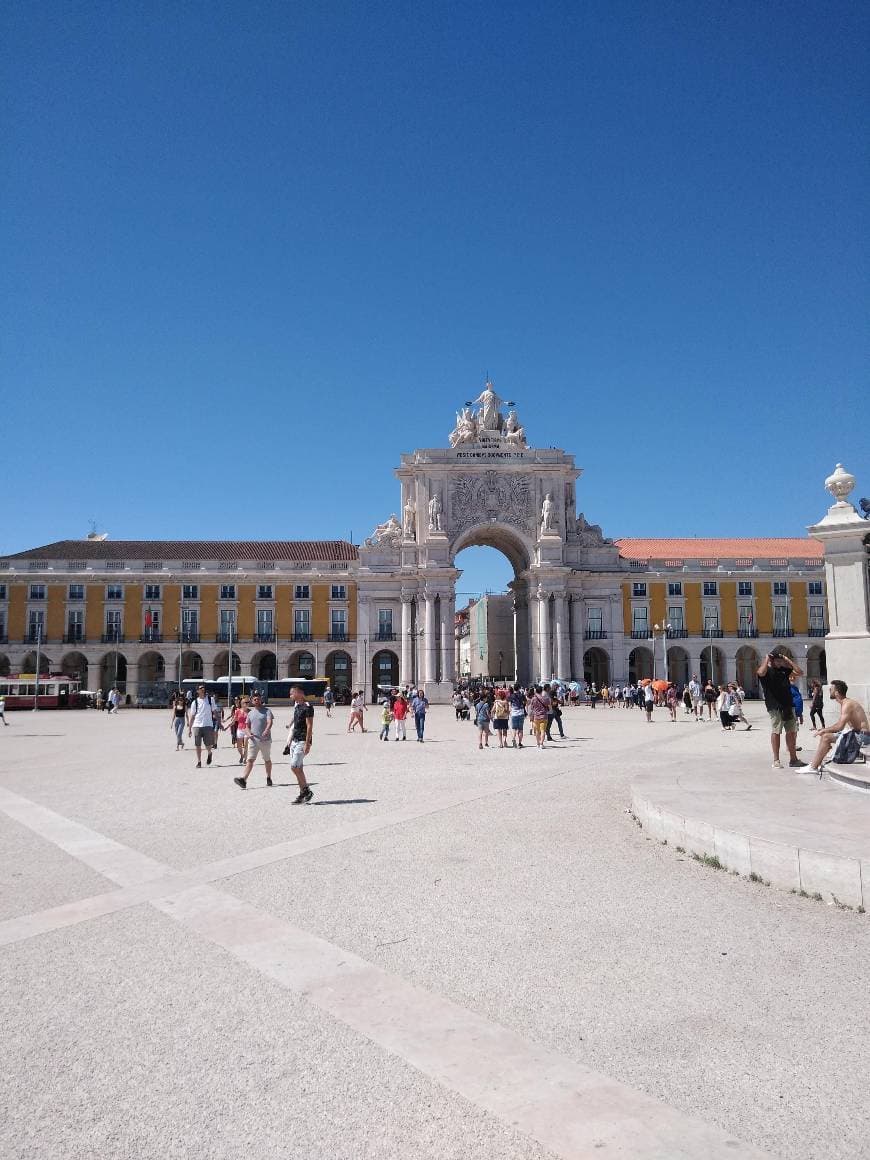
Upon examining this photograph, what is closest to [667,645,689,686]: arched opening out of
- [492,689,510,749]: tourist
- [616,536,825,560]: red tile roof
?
[616,536,825,560]: red tile roof

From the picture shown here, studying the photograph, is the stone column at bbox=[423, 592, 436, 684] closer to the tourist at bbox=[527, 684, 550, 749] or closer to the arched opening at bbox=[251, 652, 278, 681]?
the arched opening at bbox=[251, 652, 278, 681]

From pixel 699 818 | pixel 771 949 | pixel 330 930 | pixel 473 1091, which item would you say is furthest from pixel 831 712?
pixel 473 1091

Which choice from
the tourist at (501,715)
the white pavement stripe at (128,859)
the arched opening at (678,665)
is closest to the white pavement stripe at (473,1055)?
the white pavement stripe at (128,859)

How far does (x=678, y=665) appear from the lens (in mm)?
61406

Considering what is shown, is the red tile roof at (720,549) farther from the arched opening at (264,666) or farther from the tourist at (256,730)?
the tourist at (256,730)

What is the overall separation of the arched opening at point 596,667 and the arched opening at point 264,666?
2328 cm

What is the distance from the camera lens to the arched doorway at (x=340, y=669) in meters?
58.8

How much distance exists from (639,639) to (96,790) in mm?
51327

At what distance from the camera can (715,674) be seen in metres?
59.8

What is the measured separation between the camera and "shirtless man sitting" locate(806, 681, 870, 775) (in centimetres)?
917

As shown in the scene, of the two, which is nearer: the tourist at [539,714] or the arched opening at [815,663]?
the tourist at [539,714]

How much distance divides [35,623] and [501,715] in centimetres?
4747

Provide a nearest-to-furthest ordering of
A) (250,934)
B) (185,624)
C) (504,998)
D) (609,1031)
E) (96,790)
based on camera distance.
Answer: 1. (609,1031)
2. (504,998)
3. (250,934)
4. (96,790)
5. (185,624)

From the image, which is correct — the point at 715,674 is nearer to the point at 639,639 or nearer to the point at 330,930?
the point at 639,639
